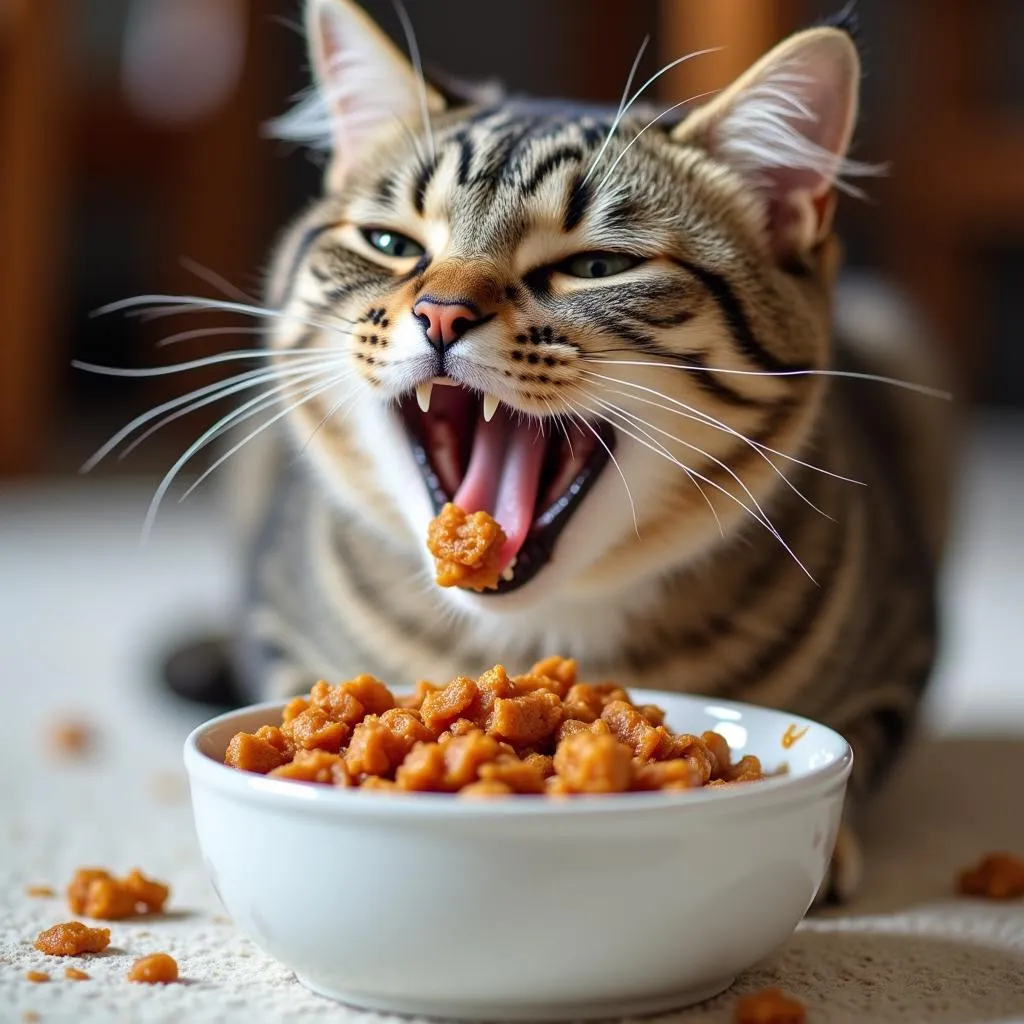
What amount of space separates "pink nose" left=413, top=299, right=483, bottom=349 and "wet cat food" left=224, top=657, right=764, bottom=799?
0.84ft

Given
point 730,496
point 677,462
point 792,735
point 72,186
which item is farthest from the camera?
point 72,186

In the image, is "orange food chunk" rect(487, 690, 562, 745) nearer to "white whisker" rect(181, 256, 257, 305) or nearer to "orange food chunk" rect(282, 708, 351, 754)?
"orange food chunk" rect(282, 708, 351, 754)

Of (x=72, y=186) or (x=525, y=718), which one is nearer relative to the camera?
(x=525, y=718)

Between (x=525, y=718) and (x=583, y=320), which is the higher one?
(x=583, y=320)

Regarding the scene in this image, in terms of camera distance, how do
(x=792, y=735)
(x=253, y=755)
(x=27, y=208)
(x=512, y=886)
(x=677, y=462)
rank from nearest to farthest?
1. (x=512, y=886)
2. (x=253, y=755)
3. (x=792, y=735)
4. (x=677, y=462)
5. (x=27, y=208)

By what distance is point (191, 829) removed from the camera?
1314mm

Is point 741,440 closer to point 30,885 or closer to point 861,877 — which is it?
point 861,877

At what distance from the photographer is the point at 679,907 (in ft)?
2.62

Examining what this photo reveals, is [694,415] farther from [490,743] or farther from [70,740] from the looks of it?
[70,740]

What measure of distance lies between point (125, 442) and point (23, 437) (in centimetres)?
68

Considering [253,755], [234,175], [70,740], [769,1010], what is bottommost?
[70,740]

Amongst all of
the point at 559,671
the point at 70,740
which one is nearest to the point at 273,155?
the point at 70,740

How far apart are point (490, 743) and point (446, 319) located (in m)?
0.35

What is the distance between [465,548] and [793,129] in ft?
1.60
